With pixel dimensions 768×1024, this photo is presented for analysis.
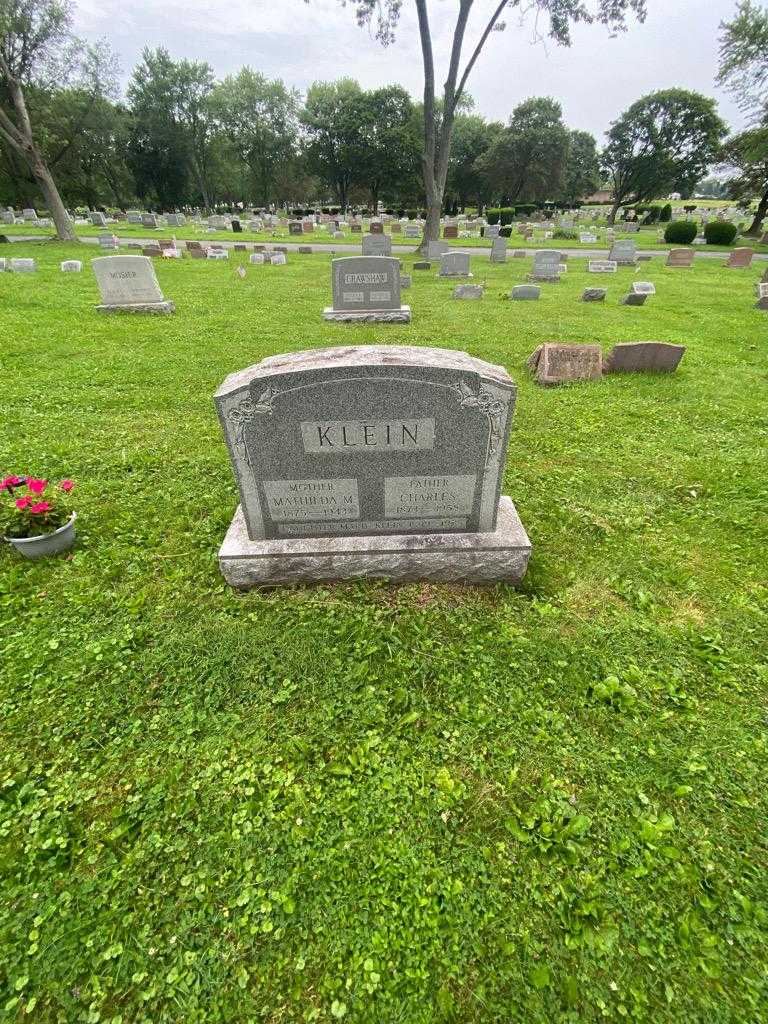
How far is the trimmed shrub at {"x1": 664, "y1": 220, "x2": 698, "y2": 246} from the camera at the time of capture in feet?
104

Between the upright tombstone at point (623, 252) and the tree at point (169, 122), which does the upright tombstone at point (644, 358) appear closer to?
the upright tombstone at point (623, 252)

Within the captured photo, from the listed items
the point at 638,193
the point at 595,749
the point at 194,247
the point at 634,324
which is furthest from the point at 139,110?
the point at 595,749

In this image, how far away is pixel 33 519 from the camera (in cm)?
384

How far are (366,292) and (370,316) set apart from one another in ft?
2.00

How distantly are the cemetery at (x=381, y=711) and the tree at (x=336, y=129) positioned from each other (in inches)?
2680

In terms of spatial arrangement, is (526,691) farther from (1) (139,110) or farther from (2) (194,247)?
(1) (139,110)

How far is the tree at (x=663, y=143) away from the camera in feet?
158

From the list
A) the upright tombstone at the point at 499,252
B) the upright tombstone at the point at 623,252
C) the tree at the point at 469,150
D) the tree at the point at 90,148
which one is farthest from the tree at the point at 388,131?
the upright tombstone at the point at 623,252

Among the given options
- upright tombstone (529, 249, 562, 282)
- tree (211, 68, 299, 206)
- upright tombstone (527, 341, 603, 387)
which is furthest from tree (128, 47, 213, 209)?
upright tombstone (527, 341, 603, 387)

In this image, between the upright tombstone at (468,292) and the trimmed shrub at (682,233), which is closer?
the upright tombstone at (468,292)

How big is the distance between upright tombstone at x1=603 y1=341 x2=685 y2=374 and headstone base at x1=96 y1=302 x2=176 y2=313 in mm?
10059

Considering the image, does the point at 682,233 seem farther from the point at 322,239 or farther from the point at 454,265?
the point at 322,239

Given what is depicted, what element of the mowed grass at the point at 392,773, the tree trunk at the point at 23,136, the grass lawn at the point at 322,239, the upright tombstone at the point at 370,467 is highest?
the tree trunk at the point at 23,136

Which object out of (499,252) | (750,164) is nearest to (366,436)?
(499,252)
